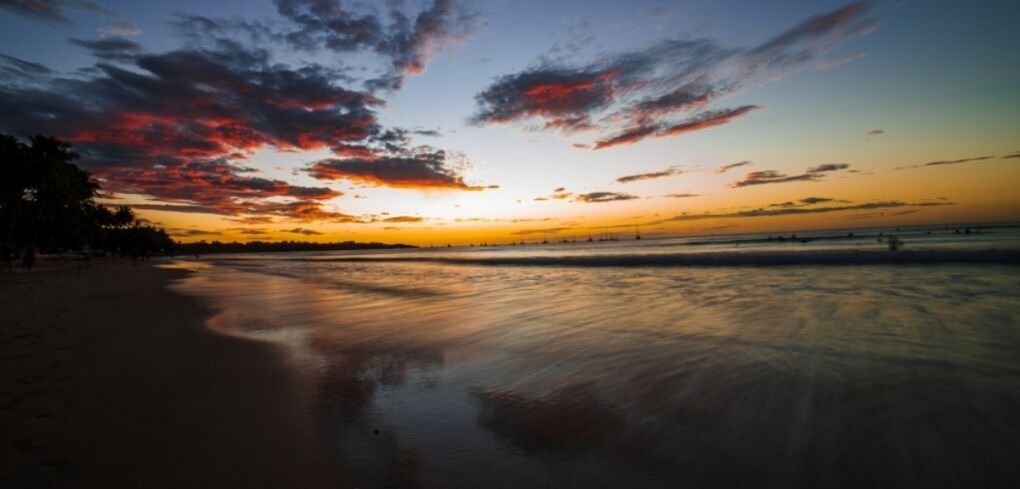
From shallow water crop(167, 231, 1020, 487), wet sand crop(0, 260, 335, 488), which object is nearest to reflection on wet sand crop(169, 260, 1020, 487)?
shallow water crop(167, 231, 1020, 487)

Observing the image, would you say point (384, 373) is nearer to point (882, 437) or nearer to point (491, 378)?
point (491, 378)

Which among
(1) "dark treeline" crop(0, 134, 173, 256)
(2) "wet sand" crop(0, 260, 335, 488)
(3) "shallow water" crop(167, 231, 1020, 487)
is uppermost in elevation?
(1) "dark treeline" crop(0, 134, 173, 256)

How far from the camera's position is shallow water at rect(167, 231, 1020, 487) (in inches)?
144

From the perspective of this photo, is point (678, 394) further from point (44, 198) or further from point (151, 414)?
point (44, 198)

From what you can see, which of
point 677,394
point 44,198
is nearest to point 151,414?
point 677,394

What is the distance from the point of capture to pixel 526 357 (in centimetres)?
759

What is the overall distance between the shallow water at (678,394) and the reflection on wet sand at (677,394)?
28 mm

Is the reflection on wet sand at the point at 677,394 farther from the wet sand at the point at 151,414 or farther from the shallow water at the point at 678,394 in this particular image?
the wet sand at the point at 151,414

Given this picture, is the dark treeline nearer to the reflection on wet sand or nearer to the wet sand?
the wet sand

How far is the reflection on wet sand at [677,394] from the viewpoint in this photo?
12.0 ft

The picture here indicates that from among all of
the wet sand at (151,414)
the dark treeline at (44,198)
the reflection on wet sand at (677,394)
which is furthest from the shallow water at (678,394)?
the dark treeline at (44,198)

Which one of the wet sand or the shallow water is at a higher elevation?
the wet sand

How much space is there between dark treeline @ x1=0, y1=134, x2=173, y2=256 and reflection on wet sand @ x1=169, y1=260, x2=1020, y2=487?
52.5 meters

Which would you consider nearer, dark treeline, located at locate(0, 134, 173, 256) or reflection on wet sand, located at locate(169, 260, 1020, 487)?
reflection on wet sand, located at locate(169, 260, 1020, 487)
